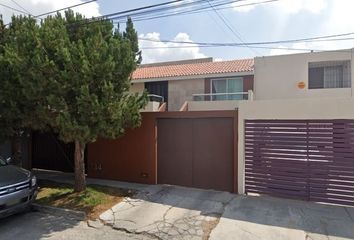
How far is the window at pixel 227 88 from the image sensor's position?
17.8 meters

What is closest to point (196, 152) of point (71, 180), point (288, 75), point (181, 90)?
point (71, 180)

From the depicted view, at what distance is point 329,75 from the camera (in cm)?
1633

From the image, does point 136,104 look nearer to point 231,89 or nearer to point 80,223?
point 80,223

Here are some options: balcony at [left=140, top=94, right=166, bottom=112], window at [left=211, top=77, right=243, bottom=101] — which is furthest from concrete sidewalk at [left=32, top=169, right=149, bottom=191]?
window at [left=211, top=77, right=243, bottom=101]

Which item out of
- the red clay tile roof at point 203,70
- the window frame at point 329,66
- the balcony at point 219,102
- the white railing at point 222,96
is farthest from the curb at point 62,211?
the window frame at point 329,66

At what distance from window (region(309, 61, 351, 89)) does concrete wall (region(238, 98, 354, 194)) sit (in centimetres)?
918

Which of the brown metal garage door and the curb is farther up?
the brown metal garage door

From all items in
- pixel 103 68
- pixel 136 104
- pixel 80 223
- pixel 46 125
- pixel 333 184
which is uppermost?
pixel 103 68

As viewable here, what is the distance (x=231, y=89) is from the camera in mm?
18422

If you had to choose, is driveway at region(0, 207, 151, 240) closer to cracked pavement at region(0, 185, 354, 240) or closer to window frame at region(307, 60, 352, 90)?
cracked pavement at region(0, 185, 354, 240)

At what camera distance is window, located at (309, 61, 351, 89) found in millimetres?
15891

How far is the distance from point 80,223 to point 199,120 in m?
4.21

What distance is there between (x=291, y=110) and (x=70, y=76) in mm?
5310

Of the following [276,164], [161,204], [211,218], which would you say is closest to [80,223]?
[161,204]
